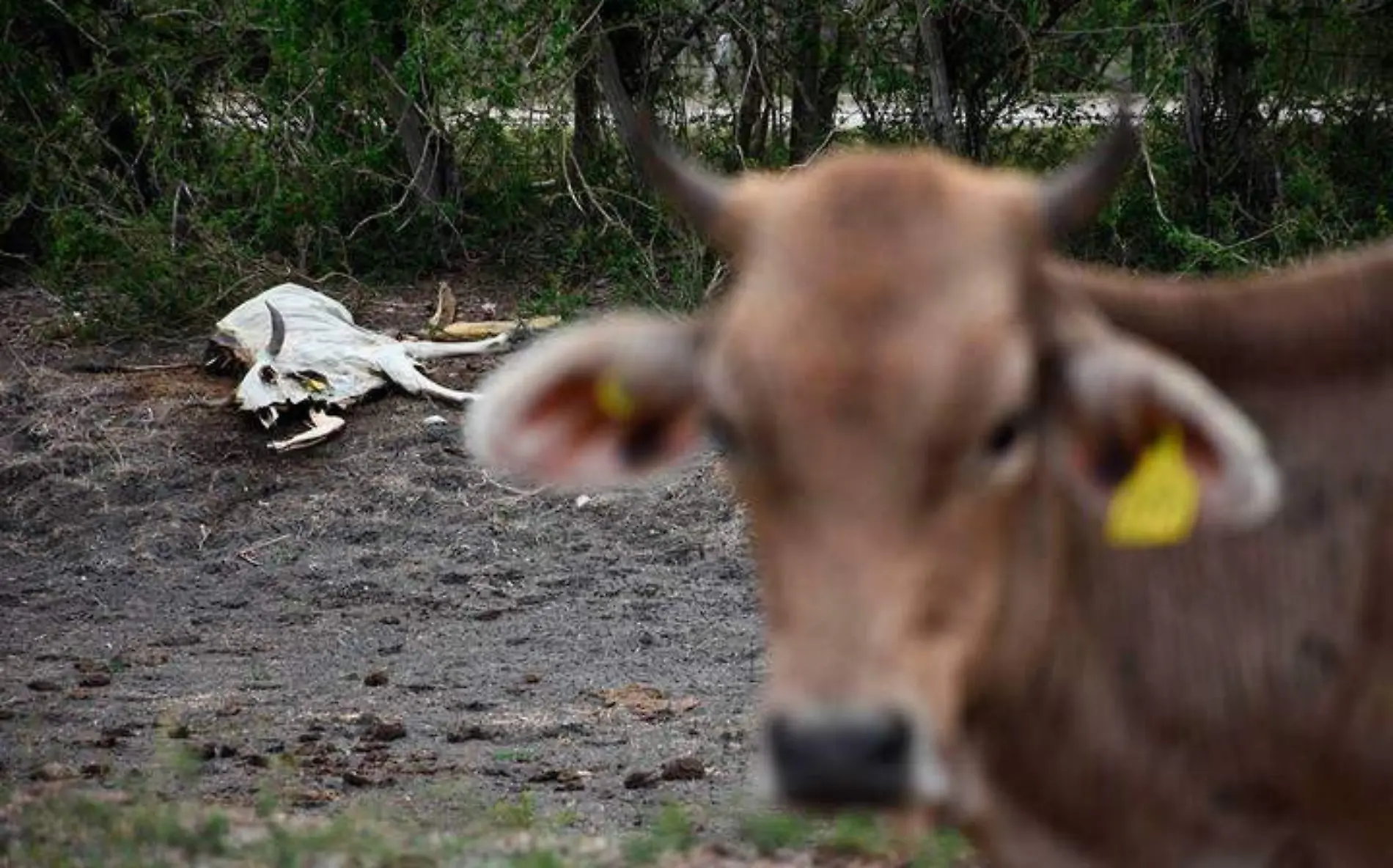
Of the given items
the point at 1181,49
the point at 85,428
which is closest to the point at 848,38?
the point at 1181,49

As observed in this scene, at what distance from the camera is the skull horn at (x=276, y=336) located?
43.3 ft

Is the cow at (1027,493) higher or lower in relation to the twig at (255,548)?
higher

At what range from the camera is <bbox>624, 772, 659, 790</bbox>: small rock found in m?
8.00

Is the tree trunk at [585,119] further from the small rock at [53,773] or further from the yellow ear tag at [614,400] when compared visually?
the yellow ear tag at [614,400]

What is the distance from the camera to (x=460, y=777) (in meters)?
8.27

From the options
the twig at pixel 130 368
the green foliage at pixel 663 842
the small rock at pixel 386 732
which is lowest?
the small rock at pixel 386 732

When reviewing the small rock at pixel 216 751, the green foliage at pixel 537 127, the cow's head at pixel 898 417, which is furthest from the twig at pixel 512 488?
the cow's head at pixel 898 417

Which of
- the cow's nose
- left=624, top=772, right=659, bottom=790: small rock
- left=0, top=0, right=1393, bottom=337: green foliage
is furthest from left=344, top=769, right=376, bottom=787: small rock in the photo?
left=0, top=0, right=1393, bottom=337: green foliage

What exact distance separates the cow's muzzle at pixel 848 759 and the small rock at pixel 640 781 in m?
4.62

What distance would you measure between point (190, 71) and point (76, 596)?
5.53m

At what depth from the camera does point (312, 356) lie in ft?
43.5

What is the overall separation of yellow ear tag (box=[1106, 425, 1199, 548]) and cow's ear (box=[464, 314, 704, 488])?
83 centimetres

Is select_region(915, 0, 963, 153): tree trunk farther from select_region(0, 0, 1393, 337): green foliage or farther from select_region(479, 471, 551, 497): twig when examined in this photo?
select_region(479, 471, 551, 497): twig

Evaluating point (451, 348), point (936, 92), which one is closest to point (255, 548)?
point (451, 348)
